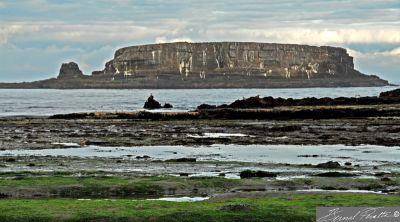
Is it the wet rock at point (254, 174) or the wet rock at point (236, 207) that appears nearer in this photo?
the wet rock at point (236, 207)

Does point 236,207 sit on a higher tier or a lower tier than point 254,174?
higher

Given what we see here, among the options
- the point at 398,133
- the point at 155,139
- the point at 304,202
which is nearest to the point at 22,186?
the point at 304,202

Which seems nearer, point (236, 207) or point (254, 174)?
point (236, 207)

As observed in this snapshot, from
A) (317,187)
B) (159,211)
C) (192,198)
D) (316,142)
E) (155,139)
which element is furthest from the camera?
(155,139)

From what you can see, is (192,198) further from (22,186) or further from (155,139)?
(155,139)

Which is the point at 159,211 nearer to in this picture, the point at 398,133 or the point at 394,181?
the point at 394,181

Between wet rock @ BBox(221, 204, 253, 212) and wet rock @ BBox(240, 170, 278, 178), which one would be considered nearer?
wet rock @ BBox(221, 204, 253, 212)

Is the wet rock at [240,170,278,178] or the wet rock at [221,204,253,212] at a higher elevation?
the wet rock at [221,204,253,212]

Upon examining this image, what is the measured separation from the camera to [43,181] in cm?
2709

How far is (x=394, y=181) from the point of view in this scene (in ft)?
91.8

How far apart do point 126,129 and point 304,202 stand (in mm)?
43081

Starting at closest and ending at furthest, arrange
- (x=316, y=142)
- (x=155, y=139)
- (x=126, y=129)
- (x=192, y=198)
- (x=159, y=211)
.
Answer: (x=159, y=211), (x=192, y=198), (x=316, y=142), (x=155, y=139), (x=126, y=129)

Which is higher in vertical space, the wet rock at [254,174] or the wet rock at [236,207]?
the wet rock at [236,207]

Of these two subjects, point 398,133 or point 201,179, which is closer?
point 201,179
